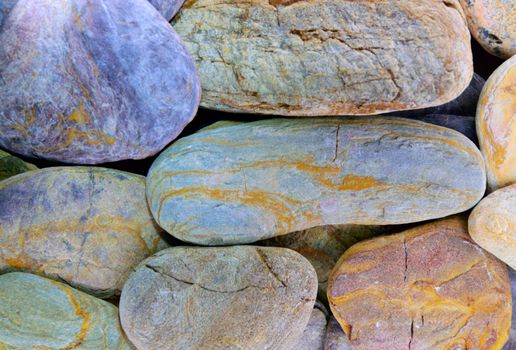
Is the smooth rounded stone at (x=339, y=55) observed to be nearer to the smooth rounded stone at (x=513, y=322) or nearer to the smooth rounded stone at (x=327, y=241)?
the smooth rounded stone at (x=327, y=241)

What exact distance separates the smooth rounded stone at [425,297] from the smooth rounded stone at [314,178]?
0.11 meters

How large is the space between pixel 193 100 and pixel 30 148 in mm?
383

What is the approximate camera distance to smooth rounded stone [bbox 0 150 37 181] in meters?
1.33

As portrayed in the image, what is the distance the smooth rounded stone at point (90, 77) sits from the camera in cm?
110

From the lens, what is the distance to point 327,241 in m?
1.41

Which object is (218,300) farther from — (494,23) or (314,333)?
(494,23)

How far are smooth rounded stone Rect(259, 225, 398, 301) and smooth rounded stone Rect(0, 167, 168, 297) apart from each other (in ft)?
1.35

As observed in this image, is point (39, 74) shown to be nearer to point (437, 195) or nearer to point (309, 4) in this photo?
point (309, 4)

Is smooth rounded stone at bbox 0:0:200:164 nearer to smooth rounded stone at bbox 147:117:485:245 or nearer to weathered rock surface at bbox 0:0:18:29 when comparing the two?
weathered rock surface at bbox 0:0:18:29

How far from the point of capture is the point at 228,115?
137 cm

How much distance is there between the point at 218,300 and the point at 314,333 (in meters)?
0.31

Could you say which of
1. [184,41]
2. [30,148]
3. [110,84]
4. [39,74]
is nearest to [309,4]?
[184,41]

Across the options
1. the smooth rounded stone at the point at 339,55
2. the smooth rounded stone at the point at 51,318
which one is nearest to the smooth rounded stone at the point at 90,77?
the smooth rounded stone at the point at 339,55

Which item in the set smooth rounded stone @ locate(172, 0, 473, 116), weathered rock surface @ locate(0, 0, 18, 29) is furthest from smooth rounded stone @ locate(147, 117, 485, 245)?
weathered rock surface @ locate(0, 0, 18, 29)
